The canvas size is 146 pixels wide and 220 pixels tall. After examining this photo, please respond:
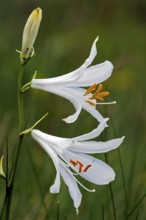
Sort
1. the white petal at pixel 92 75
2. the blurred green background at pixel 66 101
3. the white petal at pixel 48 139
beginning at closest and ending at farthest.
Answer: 1. the white petal at pixel 48 139
2. the white petal at pixel 92 75
3. the blurred green background at pixel 66 101

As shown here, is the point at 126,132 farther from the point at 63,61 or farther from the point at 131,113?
the point at 63,61

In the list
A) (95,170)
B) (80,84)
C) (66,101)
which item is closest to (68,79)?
(80,84)

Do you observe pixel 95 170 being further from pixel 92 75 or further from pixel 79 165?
pixel 92 75

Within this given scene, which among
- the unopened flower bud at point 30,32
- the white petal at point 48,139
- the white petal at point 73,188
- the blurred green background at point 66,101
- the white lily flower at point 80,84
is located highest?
the unopened flower bud at point 30,32

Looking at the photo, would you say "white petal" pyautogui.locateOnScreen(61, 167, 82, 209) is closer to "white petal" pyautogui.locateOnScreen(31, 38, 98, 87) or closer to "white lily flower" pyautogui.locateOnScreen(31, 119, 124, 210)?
"white lily flower" pyautogui.locateOnScreen(31, 119, 124, 210)

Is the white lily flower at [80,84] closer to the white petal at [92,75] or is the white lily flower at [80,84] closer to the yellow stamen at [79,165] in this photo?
the white petal at [92,75]

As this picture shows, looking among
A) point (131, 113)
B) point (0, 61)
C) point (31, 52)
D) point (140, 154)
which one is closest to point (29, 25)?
point (31, 52)

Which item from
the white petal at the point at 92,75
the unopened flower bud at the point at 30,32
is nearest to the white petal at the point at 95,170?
the white petal at the point at 92,75

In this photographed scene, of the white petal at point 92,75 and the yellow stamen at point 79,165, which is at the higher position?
the white petal at point 92,75
